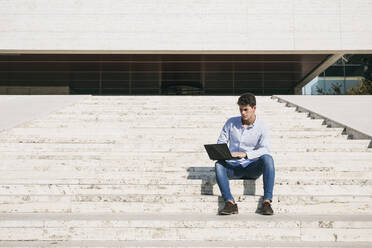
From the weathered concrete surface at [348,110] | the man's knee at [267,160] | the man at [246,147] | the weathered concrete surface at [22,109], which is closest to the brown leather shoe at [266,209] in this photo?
the man at [246,147]

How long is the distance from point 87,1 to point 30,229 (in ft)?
42.0

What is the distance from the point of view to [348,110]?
28.4 feet

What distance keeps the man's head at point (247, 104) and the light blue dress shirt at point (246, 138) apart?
0.47 ft

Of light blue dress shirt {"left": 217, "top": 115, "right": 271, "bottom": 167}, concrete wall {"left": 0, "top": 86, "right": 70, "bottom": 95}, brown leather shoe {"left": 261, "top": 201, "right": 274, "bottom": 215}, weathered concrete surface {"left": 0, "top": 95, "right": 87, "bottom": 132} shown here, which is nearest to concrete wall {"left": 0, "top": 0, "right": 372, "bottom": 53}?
concrete wall {"left": 0, "top": 86, "right": 70, "bottom": 95}

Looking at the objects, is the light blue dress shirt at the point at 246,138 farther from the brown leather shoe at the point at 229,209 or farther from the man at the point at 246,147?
the brown leather shoe at the point at 229,209

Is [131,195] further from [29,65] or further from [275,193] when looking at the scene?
[29,65]

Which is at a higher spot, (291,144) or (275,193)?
(291,144)

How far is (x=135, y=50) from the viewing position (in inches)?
559

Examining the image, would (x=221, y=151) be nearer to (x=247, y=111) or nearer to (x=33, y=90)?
(x=247, y=111)

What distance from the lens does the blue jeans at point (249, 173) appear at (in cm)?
368

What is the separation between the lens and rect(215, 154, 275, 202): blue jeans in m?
3.68

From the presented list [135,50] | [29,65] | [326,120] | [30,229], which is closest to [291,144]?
[326,120]

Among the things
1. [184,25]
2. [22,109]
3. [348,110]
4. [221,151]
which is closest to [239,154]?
[221,151]

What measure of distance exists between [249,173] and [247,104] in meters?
0.81
